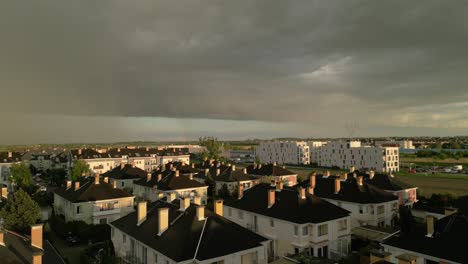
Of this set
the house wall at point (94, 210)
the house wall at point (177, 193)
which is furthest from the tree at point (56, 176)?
the house wall at point (94, 210)

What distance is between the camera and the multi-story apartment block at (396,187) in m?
51.6

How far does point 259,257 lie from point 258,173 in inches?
2086

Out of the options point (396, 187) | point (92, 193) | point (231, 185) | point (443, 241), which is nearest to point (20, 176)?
point (92, 193)

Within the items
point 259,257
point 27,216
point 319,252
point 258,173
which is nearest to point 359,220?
point 319,252

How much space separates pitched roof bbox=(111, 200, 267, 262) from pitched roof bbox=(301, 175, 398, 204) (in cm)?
2337

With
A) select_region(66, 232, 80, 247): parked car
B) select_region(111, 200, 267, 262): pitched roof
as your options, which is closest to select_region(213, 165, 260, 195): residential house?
select_region(66, 232, 80, 247): parked car

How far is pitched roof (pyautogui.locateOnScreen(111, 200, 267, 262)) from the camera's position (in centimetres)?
2333

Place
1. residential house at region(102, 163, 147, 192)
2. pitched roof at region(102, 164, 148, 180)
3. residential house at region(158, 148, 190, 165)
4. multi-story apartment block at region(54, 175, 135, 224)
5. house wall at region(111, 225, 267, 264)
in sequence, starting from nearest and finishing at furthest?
house wall at region(111, 225, 267, 264) → multi-story apartment block at region(54, 175, 135, 224) → residential house at region(102, 163, 147, 192) → pitched roof at region(102, 164, 148, 180) → residential house at region(158, 148, 190, 165)

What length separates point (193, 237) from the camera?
24547 millimetres

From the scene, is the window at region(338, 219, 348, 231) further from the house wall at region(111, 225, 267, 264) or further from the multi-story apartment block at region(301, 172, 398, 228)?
the house wall at region(111, 225, 267, 264)

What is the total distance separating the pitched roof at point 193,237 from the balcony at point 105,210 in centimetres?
1795

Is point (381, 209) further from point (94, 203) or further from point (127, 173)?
point (127, 173)

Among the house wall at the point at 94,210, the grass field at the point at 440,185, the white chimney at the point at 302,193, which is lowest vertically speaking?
the grass field at the point at 440,185

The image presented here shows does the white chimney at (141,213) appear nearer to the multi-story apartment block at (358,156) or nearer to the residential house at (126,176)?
the residential house at (126,176)
